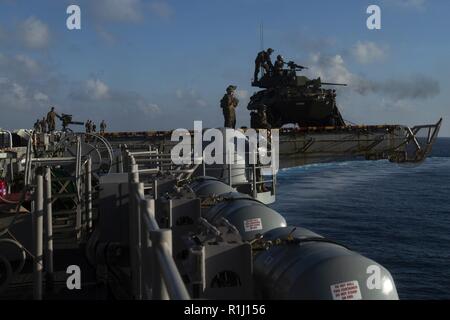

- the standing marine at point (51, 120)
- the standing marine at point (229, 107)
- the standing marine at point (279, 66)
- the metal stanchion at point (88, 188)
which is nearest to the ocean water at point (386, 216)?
the standing marine at point (229, 107)

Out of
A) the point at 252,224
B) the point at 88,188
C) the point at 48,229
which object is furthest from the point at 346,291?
the point at 88,188

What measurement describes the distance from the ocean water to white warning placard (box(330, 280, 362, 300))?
1264 centimetres

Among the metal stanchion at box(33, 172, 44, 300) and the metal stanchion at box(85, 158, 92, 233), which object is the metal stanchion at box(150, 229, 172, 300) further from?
the metal stanchion at box(85, 158, 92, 233)

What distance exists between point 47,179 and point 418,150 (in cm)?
2385

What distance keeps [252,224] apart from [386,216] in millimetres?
24908

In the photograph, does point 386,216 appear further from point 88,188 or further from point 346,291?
point 346,291

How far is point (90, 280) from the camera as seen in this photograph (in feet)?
21.8

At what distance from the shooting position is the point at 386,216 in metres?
29.2

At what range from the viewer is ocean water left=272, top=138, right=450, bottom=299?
706 inches

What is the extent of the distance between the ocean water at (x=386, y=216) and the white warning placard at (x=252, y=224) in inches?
429

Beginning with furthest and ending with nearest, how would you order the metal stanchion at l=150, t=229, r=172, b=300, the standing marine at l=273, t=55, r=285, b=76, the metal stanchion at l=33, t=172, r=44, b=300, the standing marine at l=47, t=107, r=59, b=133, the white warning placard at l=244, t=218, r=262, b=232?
1. the standing marine at l=273, t=55, r=285, b=76
2. the standing marine at l=47, t=107, r=59, b=133
3. the white warning placard at l=244, t=218, r=262, b=232
4. the metal stanchion at l=33, t=172, r=44, b=300
5. the metal stanchion at l=150, t=229, r=172, b=300

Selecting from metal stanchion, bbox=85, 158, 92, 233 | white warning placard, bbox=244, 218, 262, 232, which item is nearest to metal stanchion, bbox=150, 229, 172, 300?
white warning placard, bbox=244, 218, 262, 232

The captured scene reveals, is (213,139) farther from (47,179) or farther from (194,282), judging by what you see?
(194,282)

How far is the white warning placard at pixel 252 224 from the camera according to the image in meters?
6.27
